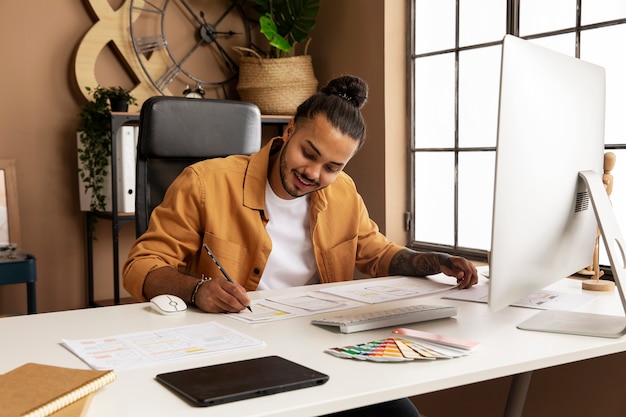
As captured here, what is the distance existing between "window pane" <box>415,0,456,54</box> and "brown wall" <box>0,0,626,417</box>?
8cm

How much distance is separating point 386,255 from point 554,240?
79 centimetres

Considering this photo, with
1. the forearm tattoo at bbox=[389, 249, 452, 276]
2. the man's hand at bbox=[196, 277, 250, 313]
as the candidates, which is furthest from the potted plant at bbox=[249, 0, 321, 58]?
the man's hand at bbox=[196, 277, 250, 313]

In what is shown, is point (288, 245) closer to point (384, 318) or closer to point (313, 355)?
point (384, 318)

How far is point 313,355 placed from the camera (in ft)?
3.78

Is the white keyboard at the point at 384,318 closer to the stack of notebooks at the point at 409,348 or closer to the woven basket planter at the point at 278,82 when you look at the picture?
the stack of notebooks at the point at 409,348

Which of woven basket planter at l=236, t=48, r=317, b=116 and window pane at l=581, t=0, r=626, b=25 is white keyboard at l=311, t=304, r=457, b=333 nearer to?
window pane at l=581, t=0, r=626, b=25

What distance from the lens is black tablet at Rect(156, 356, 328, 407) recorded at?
3.07 feet

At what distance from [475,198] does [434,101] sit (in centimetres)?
51

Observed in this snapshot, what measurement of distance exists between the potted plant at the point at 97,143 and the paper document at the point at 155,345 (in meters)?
2.15

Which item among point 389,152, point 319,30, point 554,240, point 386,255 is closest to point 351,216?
point 386,255

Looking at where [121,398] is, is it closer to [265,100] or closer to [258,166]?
[258,166]

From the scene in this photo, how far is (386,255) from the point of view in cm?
206

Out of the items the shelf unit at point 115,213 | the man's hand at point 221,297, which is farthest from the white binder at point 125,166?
the man's hand at point 221,297

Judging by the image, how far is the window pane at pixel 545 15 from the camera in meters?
Result: 2.70
